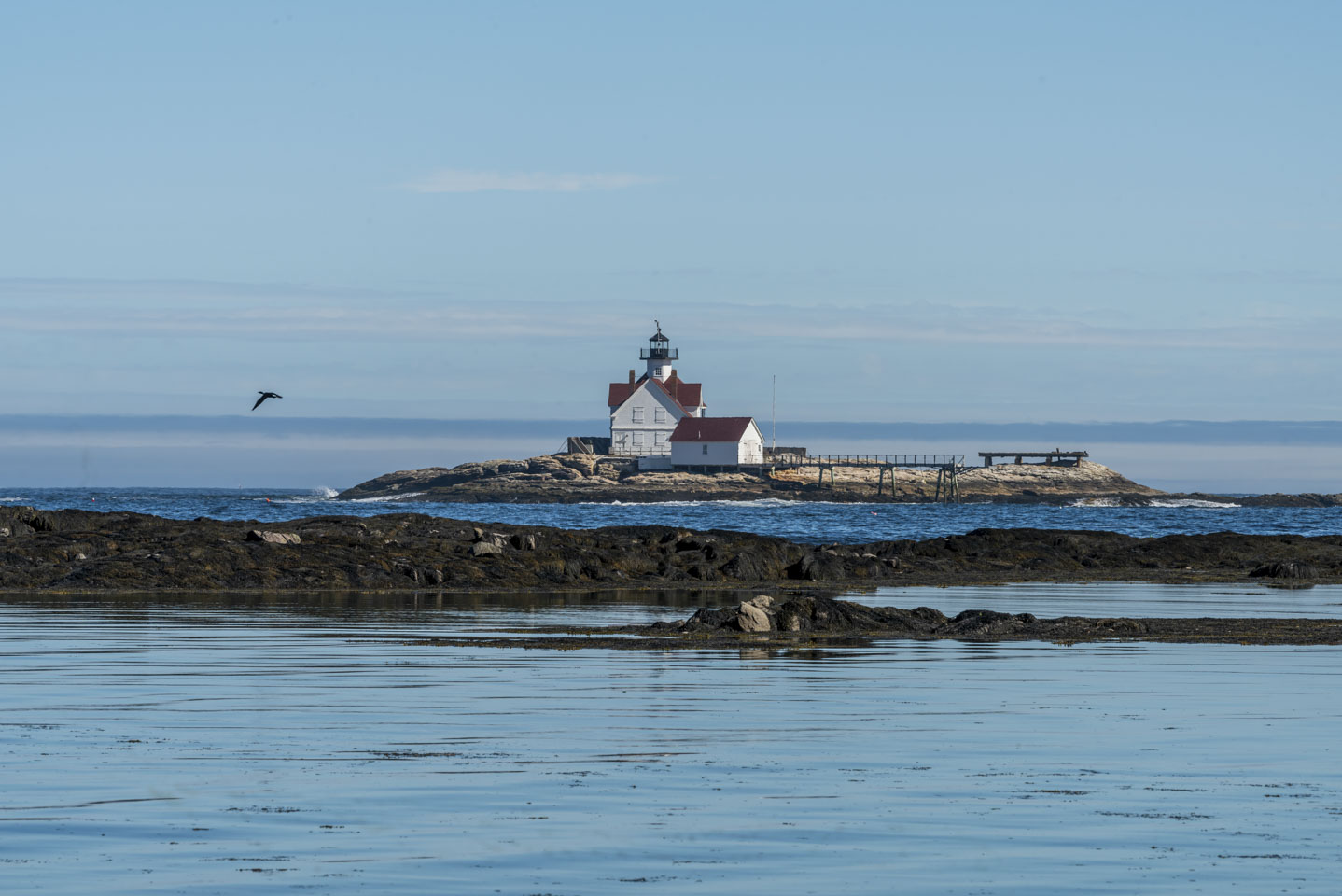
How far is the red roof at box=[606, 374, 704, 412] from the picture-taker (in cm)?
13225

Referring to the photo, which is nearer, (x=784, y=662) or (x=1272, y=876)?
(x=1272, y=876)

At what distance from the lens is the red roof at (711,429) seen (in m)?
127

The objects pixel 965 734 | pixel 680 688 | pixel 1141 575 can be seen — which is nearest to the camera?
pixel 965 734

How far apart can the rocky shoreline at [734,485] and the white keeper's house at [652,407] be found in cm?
212

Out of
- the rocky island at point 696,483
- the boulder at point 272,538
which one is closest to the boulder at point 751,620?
the boulder at point 272,538

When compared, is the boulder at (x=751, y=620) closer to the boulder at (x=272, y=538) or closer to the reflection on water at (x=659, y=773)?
the reflection on water at (x=659, y=773)

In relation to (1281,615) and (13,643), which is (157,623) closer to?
(13,643)

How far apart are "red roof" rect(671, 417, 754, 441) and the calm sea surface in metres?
110

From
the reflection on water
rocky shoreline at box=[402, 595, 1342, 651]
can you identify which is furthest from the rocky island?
the reflection on water

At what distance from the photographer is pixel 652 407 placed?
428ft

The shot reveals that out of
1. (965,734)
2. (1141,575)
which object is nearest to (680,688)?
(965,734)

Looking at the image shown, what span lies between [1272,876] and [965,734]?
394 cm

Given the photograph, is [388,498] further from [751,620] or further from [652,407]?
[751,620]

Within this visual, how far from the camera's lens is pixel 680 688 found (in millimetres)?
12891
